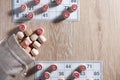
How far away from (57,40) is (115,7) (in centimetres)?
23

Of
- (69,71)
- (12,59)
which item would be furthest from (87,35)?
(12,59)

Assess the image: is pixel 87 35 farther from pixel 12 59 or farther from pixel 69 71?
pixel 12 59

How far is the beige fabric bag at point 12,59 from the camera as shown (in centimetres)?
82

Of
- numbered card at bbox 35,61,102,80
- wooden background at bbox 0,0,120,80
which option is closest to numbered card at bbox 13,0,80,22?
wooden background at bbox 0,0,120,80

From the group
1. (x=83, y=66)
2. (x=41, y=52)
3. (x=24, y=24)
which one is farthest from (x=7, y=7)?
(x=83, y=66)

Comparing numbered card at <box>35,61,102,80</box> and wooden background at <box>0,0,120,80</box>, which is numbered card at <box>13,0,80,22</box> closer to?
wooden background at <box>0,0,120,80</box>

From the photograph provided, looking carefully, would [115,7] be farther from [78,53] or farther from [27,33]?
[27,33]

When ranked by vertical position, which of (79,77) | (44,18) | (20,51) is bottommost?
(79,77)

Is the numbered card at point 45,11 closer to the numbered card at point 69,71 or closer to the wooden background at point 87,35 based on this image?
the wooden background at point 87,35

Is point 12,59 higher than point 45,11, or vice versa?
point 45,11

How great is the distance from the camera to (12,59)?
32.2 inches

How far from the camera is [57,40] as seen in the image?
881 millimetres

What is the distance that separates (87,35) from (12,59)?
265mm

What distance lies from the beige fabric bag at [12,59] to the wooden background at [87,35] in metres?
0.06
